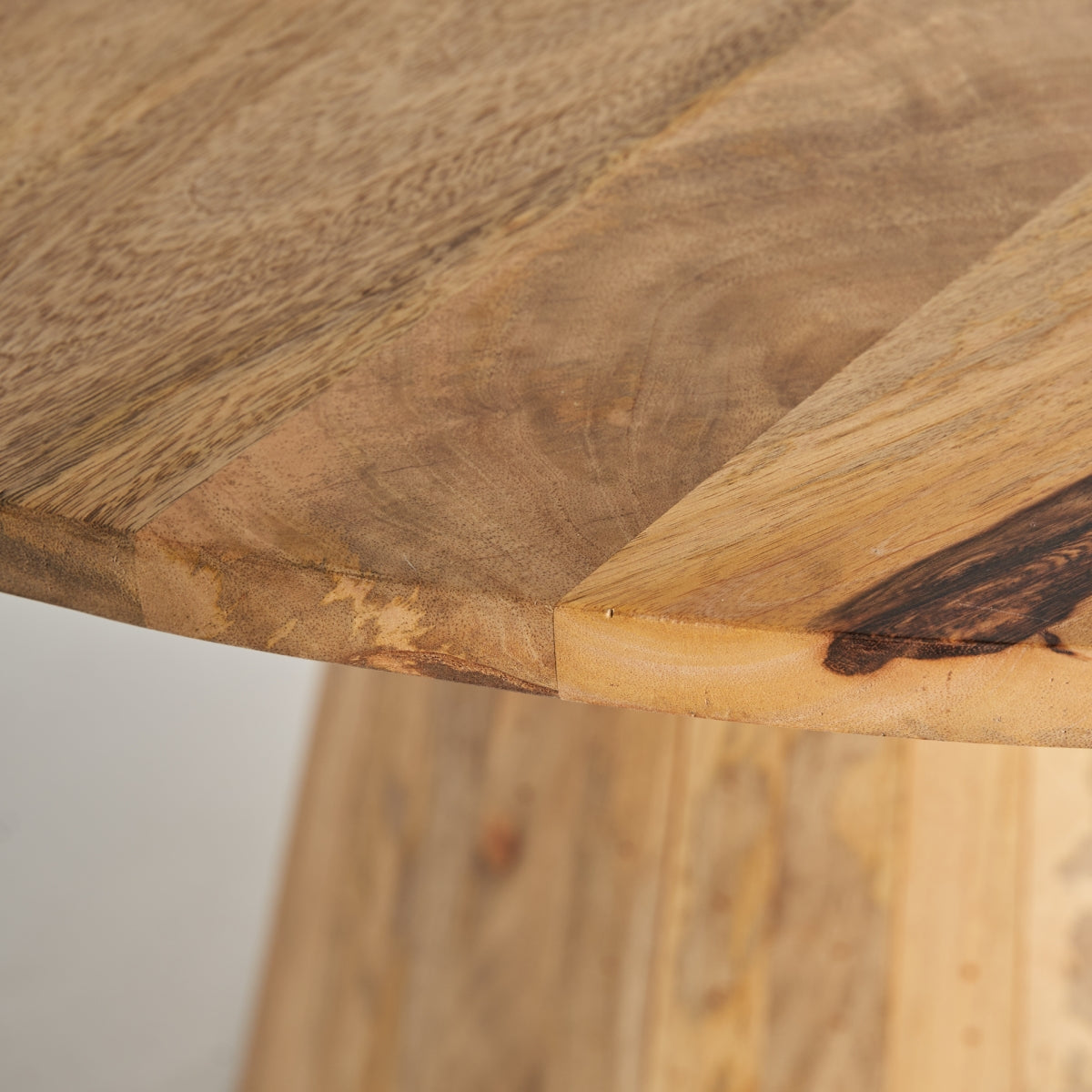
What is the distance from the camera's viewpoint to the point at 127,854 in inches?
35.9

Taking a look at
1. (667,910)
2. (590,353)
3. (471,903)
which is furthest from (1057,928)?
(590,353)

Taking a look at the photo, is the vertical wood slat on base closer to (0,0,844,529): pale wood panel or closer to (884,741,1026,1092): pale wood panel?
(884,741,1026,1092): pale wood panel

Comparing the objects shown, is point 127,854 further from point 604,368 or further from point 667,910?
point 604,368

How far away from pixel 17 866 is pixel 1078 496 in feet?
2.69

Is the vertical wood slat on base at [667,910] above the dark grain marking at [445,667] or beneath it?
above

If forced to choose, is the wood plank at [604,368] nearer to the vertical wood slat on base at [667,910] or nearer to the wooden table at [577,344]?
the wooden table at [577,344]

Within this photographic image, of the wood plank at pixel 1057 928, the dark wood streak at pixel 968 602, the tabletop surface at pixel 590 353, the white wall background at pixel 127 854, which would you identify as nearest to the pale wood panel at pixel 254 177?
the tabletop surface at pixel 590 353

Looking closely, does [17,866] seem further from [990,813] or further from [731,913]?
[990,813]

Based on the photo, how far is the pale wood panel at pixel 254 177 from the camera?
0.78ft

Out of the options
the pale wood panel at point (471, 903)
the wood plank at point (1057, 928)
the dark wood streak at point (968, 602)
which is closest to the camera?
the dark wood streak at point (968, 602)

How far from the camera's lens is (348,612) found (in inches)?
8.0

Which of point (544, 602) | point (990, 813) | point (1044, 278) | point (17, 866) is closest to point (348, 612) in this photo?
point (544, 602)

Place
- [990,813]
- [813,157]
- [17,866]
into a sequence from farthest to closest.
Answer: [17,866]
[990,813]
[813,157]

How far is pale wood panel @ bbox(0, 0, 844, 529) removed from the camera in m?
0.24
